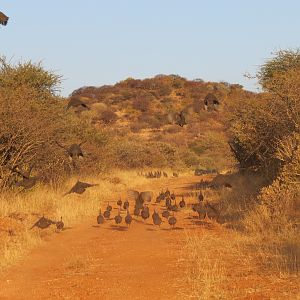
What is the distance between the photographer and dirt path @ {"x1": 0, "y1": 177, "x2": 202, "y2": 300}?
7.71m

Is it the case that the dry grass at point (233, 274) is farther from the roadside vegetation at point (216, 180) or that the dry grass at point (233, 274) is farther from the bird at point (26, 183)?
the bird at point (26, 183)

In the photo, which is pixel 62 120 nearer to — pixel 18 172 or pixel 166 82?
pixel 18 172

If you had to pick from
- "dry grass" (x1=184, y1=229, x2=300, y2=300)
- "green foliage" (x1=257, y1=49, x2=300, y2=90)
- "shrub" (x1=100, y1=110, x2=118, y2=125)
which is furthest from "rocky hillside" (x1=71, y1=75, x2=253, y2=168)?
"dry grass" (x1=184, y1=229, x2=300, y2=300)

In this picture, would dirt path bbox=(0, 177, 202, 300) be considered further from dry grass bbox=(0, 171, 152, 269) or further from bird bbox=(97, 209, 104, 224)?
dry grass bbox=(0, 171, 152, 269)

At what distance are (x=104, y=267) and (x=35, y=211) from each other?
21.0 feet

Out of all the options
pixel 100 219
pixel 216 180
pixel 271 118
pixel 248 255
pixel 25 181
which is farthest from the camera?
pixel 216 180

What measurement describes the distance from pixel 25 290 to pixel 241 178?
44.6 feet

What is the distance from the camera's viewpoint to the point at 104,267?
9.41 meters

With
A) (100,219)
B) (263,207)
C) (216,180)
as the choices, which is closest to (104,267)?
(100,219)

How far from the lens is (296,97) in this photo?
13898 millimetres

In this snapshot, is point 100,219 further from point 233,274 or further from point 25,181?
point 233,274

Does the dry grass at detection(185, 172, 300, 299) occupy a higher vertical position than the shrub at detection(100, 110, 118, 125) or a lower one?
lower

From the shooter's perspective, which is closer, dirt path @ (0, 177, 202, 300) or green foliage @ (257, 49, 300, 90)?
dirt path @ (0, 177, 202, 300)

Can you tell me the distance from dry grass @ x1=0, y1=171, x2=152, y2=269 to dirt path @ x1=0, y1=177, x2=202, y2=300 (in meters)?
0.35
